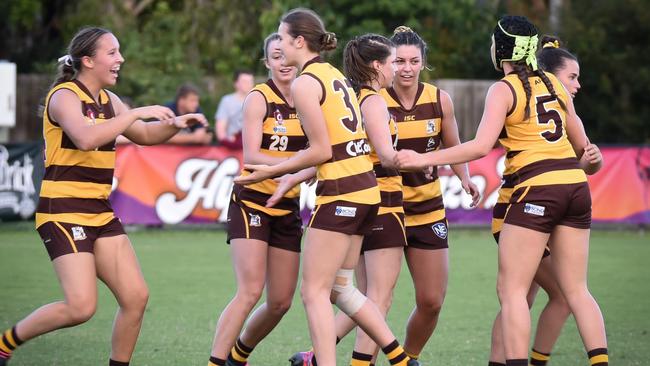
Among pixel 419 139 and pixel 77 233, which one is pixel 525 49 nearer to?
pixel 419 139

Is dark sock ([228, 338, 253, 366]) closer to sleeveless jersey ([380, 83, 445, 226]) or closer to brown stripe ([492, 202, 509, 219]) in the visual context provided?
sleeveless jersey ([380, 83, 445, 226])

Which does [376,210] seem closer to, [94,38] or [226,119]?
[94,38]

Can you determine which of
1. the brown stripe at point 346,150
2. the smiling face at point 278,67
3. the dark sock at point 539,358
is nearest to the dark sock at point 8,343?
the brown stripe at point 346,150

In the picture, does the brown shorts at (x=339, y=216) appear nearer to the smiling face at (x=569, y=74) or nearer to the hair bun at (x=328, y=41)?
the hair bun at (x=328, y=41)

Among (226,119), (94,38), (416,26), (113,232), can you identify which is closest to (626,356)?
(113,232)

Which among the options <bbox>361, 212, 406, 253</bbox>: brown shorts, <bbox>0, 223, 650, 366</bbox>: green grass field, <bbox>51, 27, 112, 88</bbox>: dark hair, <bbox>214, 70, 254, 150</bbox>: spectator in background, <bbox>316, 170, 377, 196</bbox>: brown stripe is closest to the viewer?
<bbox>316, 170, 377, 196</bbox>: brown stripe

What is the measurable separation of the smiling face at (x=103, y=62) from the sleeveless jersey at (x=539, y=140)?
2.37m

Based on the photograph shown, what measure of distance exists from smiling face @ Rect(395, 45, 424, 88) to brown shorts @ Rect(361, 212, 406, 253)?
3.07 feet

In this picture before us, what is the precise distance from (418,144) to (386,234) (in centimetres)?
70

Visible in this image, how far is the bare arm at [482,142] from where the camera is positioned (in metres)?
6.25

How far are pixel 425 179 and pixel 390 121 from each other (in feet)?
1.66

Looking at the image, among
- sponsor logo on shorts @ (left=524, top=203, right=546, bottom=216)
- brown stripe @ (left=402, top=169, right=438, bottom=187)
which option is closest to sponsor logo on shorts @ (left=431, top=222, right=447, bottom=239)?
brown stripe @ (left=402, top=169, right=438, bottom=187)

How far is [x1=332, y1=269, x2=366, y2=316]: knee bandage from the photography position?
6.30 meters

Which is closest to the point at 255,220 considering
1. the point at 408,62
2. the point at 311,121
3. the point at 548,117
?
the point at 311,121
